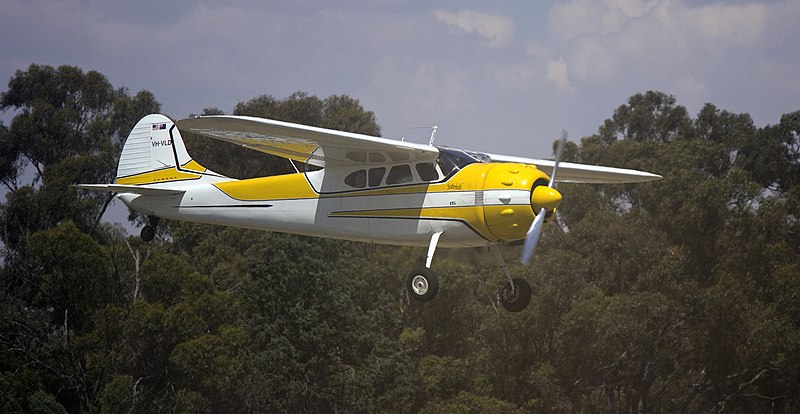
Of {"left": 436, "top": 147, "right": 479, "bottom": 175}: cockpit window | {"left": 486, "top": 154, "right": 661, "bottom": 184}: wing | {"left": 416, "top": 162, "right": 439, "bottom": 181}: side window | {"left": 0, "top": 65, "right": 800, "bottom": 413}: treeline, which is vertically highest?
{"left": 486, "top": 154, "right": 661, "bottom": 184}: wing

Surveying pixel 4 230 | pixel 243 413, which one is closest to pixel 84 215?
pixel 4 230

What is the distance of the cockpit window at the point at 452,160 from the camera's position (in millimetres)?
19031

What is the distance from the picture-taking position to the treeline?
4022cm

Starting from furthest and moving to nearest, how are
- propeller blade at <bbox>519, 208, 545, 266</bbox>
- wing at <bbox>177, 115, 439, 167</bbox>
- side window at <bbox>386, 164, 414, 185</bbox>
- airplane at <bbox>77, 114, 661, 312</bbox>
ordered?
side window at <bbox>386, 164, 414, 185</bbox> < wing at <bbox>177, 115, 439, 167</bbox> < airplane at <bbox>77, 114, 661, 312</bbox> < propeller blade at <bbox>519, 208, 545, 266</bbox>

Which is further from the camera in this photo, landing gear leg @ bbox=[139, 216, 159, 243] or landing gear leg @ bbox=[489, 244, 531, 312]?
landing gear leg @ bbox=[139, 216, 159, 243]

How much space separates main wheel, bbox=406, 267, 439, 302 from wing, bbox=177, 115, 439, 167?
75.4 inches

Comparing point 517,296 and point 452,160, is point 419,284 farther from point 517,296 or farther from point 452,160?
point 452,160

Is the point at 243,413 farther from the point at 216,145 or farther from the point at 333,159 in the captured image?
the point at 333,159

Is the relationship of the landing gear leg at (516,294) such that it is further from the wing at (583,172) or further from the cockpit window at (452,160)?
the wing at (583,172)

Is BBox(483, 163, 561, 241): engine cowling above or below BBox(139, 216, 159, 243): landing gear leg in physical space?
above

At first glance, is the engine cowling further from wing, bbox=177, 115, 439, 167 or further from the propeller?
wing, bbox=177, 115, 439, 167

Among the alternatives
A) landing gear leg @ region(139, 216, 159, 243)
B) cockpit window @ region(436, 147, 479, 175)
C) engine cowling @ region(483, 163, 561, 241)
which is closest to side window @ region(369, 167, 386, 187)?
cockpit window @ region(436, 147, 479, 175)

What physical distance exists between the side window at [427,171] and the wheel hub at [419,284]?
1655 millimetres

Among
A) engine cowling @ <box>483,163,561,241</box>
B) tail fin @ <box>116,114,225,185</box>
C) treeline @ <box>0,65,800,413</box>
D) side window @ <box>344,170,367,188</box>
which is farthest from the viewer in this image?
treeline @ <box>0,65,800,413</box>
